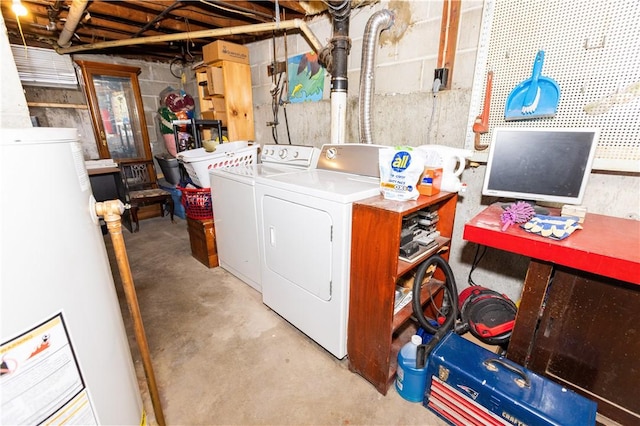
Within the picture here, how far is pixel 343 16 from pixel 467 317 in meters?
2.25

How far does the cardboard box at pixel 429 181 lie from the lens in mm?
1402

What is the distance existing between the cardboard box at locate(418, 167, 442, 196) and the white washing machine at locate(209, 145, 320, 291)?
0.99 meters

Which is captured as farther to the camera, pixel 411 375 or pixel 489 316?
pixel 489 316

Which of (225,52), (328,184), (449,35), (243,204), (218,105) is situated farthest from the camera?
(218,105)

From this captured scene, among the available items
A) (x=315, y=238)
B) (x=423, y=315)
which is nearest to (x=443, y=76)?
(x=315, y=238)

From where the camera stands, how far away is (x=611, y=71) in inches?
51.4

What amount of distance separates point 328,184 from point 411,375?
3.58ft

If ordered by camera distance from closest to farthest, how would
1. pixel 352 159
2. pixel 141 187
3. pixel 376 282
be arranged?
pixel 376 282
pixel 352 159
pixel 141 187

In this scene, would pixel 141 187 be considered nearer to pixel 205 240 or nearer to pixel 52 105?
pixel 52 105

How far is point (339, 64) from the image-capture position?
7.02ft

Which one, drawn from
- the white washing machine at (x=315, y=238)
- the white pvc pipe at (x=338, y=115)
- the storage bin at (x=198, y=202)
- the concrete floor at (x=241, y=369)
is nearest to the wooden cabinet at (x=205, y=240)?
the storage bin at (x=198, y=202)

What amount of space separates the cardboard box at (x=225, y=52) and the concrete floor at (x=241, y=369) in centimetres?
248

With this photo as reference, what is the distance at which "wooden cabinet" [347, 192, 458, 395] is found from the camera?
4.04ft

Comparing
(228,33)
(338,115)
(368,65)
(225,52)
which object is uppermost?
(228,33)
